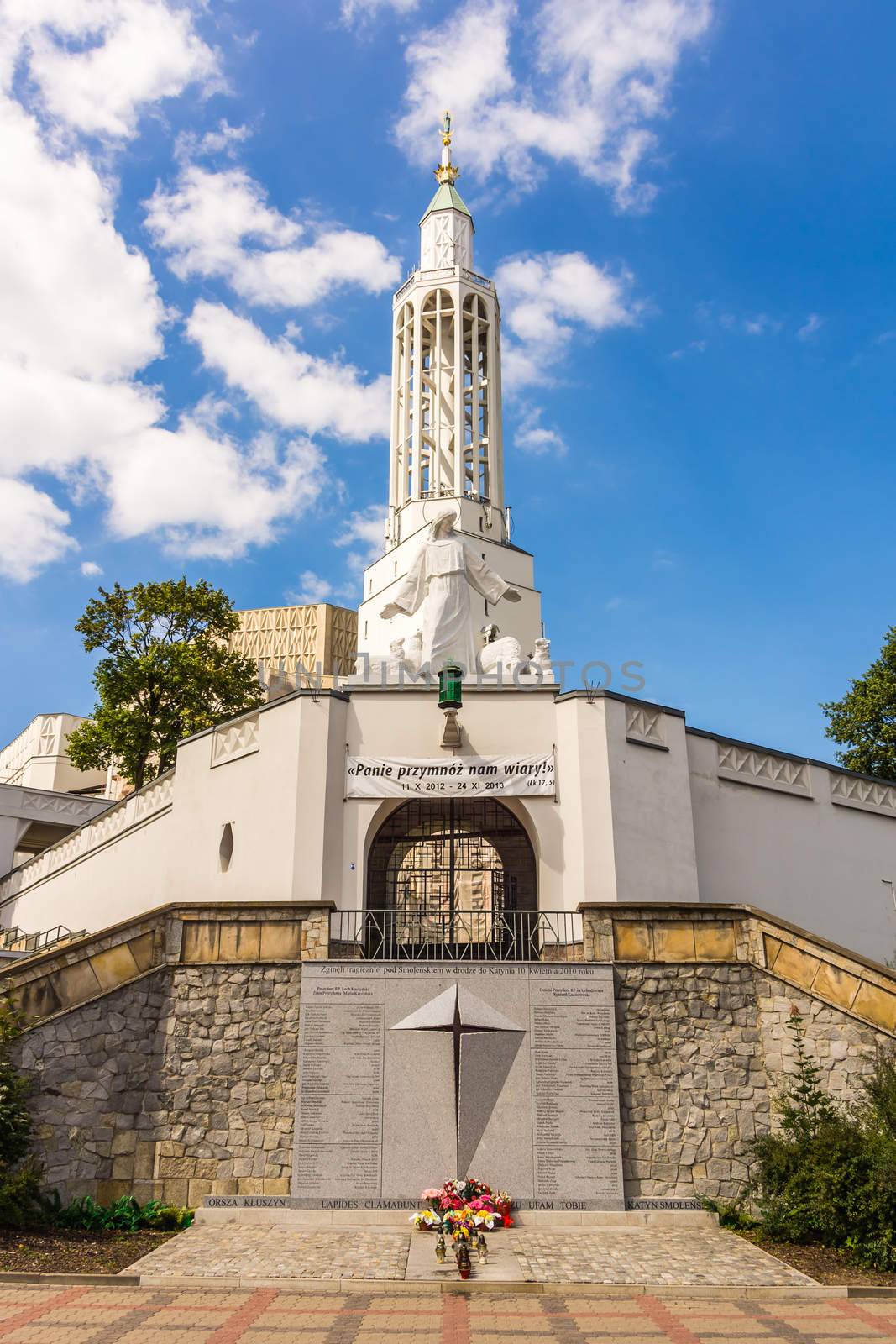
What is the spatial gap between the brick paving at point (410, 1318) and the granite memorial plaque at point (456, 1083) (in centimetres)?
280

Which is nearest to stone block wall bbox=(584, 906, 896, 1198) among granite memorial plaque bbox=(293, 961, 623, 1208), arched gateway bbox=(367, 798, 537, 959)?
granite memorial plaque bbox=(293, 961, 623, 1208)

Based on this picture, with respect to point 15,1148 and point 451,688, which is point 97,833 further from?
point 15,1148

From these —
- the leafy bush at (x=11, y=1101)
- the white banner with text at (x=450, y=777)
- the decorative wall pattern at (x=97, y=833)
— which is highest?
the decorative wall pattern at (x=97, y=833)

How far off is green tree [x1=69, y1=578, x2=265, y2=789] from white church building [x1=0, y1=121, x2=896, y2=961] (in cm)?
430

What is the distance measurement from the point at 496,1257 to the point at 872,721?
19.8 metres

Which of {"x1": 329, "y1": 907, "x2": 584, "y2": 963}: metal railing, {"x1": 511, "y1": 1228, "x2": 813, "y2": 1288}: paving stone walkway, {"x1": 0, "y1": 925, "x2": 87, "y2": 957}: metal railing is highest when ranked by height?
{"x1": 0, "y1": 925, "x2": 87, "y2": 957}: metal railing

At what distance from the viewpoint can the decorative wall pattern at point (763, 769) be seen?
1852 centimetres

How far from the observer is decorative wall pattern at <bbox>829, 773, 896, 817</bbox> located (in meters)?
19.9

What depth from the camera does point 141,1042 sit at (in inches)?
530

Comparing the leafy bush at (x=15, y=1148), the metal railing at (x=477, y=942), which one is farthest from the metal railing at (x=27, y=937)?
the leafy bush at (x=15, y=1148)

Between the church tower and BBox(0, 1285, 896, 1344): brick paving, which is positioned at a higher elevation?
the church tower

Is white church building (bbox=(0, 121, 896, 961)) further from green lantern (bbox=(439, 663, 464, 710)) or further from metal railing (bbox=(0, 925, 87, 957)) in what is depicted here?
metal railing (bbox=(0, 925, 87, 957))

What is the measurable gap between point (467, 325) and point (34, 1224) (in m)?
34.2

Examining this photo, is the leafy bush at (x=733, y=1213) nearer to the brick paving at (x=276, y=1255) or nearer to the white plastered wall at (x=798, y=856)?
the brick paving at (x=276, y=1255)
